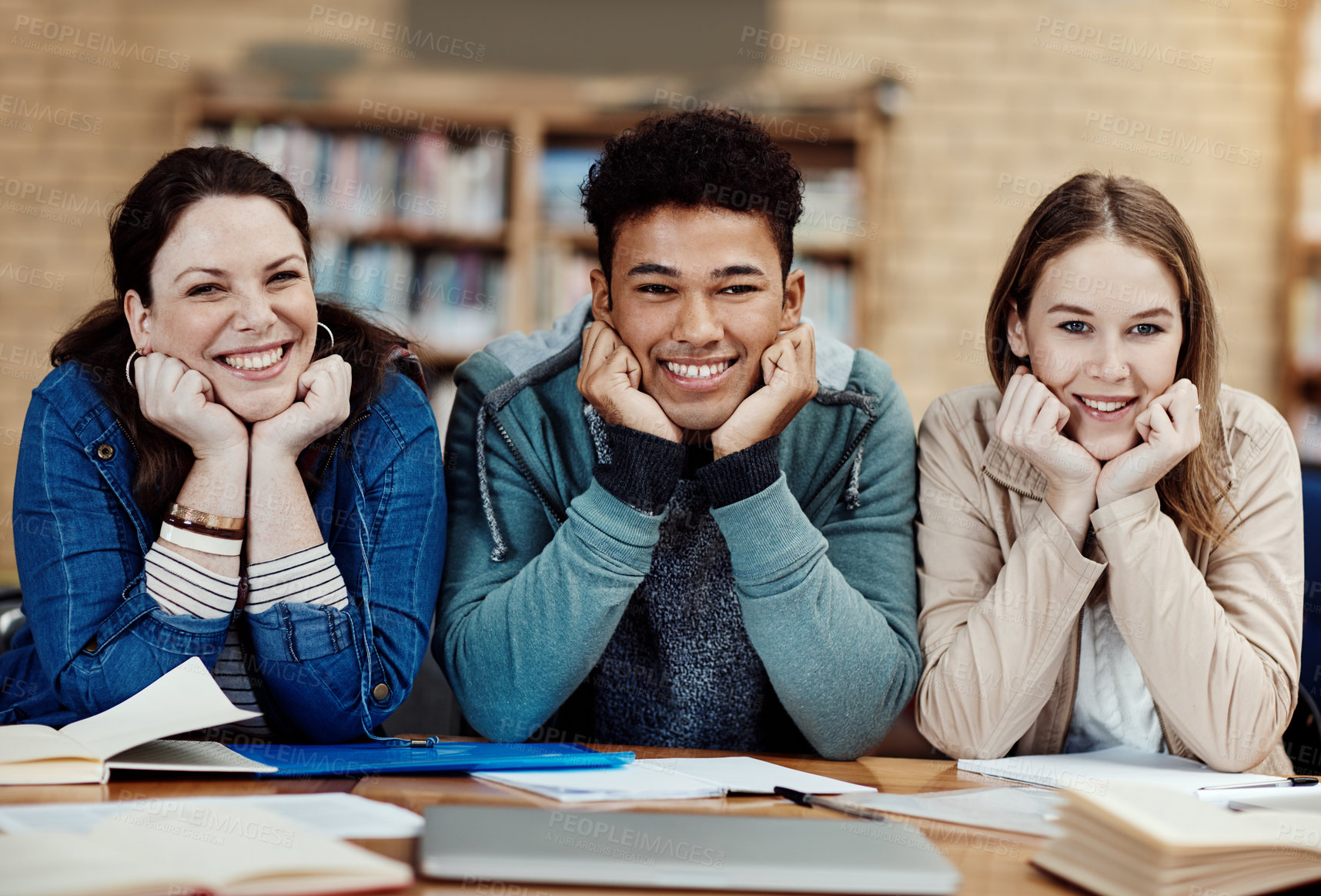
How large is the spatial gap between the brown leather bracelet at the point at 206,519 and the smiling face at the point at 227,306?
145 mm

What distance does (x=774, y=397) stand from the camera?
1528 millimetres

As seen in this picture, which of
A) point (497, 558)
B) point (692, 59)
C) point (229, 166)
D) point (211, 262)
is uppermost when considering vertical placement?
point (692, 59)

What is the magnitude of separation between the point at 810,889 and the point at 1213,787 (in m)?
0.68

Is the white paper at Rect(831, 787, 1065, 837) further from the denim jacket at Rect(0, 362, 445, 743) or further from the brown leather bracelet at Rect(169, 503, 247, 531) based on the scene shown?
the brown leather bracelet at Rect(169, 503, 247, 531)

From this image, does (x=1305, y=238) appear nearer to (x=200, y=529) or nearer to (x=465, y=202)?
(x=465, y=202)

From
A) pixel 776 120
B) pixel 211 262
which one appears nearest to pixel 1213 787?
pixel 211 262

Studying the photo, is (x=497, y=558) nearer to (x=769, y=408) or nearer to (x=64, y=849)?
(x=769, y=408)

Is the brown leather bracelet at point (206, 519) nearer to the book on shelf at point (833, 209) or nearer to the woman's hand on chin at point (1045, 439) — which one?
the woman's hand on chin at point (1045, 439)

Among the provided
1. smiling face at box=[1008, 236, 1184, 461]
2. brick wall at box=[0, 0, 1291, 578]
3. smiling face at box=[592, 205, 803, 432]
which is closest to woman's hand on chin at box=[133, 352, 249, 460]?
smiling face at box=[592, 205, 803, 432]

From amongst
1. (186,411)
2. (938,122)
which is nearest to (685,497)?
(186,411)

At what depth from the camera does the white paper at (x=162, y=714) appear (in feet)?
3.71

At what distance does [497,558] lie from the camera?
1.57 m

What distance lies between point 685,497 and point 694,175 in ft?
1.50

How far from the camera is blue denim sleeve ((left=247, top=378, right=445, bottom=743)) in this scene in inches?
53.9
